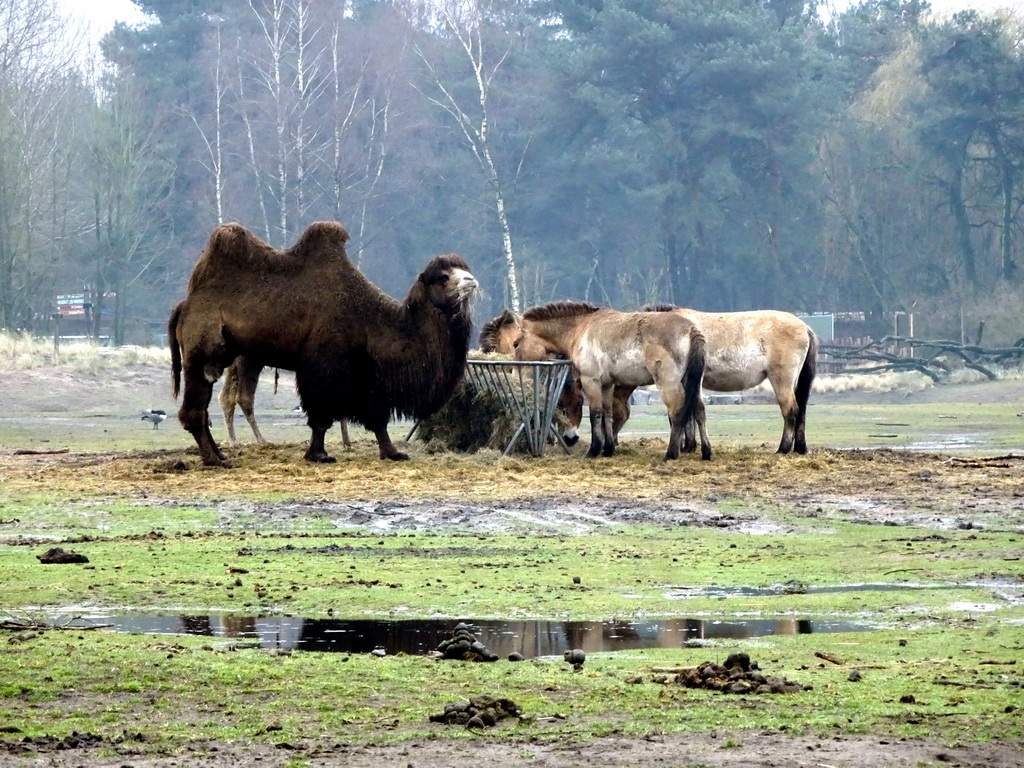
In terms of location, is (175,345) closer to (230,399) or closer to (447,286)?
(230,399)

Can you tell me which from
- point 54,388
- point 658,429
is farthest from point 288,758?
point 54,388

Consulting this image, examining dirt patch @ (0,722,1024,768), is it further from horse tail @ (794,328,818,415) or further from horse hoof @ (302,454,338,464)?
horse tail @ (794,328,818,415)

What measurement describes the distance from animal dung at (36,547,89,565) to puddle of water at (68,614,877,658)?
2.10m

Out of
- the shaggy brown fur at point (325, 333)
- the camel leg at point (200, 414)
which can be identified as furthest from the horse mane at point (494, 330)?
the camel leg at point (200, 414)

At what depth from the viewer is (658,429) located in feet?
98.1

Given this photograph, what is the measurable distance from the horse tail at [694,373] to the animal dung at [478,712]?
497 inches

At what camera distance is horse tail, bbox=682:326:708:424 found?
63.7ft

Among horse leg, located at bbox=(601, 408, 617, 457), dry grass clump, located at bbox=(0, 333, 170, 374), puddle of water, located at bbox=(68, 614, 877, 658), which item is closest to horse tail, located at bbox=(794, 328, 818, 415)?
horse leg, located at bbox=(601, 408, 617, 457)

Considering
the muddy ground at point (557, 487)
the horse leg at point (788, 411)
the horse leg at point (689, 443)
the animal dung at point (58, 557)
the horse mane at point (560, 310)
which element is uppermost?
the horse mane at point (560, 310)

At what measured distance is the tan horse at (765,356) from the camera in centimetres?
2052

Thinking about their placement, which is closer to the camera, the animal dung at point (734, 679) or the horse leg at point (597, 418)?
the animal dung at point (734, 679)

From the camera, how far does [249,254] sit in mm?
19281

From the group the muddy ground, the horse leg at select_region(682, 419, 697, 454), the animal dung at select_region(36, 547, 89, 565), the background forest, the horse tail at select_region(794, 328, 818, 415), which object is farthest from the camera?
the background forest

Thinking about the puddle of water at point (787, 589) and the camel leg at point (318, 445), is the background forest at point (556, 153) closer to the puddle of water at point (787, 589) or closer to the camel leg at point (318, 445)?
the camel leg at point (318, 445)
